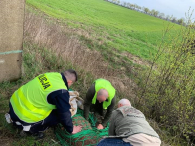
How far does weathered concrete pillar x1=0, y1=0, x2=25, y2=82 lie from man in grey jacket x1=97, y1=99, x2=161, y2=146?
8.22ft

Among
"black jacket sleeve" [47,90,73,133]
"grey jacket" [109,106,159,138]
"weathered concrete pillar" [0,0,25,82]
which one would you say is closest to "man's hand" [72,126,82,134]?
"black jacket sleeve" [47,90,73,133]

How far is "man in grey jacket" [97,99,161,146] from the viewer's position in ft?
7.10

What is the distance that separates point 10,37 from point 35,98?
167 cm

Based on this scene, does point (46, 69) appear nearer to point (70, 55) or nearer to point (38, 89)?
point (70, 55)

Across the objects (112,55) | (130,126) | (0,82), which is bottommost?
(112,55)

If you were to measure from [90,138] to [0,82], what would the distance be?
2.22m

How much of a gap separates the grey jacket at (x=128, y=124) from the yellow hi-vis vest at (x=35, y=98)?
90 centimetres

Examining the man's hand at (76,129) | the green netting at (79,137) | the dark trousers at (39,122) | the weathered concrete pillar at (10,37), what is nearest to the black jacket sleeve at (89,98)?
the green netting at (79,137)

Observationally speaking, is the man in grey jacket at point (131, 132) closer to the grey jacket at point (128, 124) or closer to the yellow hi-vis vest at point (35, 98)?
the grey jacket at point (128, 124)

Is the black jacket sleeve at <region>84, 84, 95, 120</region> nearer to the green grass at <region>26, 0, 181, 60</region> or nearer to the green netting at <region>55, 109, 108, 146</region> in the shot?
the green netting at <region>55, 109, 108, 146</region>

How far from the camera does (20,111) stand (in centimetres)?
254

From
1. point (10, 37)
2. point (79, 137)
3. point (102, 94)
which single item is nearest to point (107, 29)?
point (10, 37)

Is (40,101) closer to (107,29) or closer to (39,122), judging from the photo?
(39,122)

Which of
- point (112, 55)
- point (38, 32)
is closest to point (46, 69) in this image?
point (38, 32)
